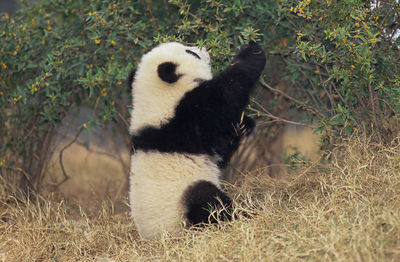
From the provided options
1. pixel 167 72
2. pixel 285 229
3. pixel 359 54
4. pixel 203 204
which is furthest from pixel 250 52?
pixel 285 229

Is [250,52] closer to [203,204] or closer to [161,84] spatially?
[161,84]

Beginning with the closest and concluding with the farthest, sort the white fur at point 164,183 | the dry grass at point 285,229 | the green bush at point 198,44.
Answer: the dry grass at point 285,229
the white fur at point 164,183
the green bush at point 198,44

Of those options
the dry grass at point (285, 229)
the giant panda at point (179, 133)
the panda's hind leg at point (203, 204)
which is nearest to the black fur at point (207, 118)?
the giant panda at point (179, 133)

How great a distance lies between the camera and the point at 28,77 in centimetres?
583

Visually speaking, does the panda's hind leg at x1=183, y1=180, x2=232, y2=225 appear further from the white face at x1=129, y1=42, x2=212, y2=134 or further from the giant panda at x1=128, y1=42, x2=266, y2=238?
the white face at x1=129, y1=42, x2=212, y2=134

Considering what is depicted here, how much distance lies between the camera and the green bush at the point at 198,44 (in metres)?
3.99

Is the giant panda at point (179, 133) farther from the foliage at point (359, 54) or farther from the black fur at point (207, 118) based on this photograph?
the foliage at point (359, 54)

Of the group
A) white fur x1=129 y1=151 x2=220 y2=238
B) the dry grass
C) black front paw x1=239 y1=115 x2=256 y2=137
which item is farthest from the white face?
the dry grass

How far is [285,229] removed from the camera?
325 cm

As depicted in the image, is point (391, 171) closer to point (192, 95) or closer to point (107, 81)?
point (192, 95)

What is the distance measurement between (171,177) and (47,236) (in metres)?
1.27

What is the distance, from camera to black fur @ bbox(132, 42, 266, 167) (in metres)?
3.58

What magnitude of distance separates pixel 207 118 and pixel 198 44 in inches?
33.9

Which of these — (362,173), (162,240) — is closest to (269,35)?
(362,173)
